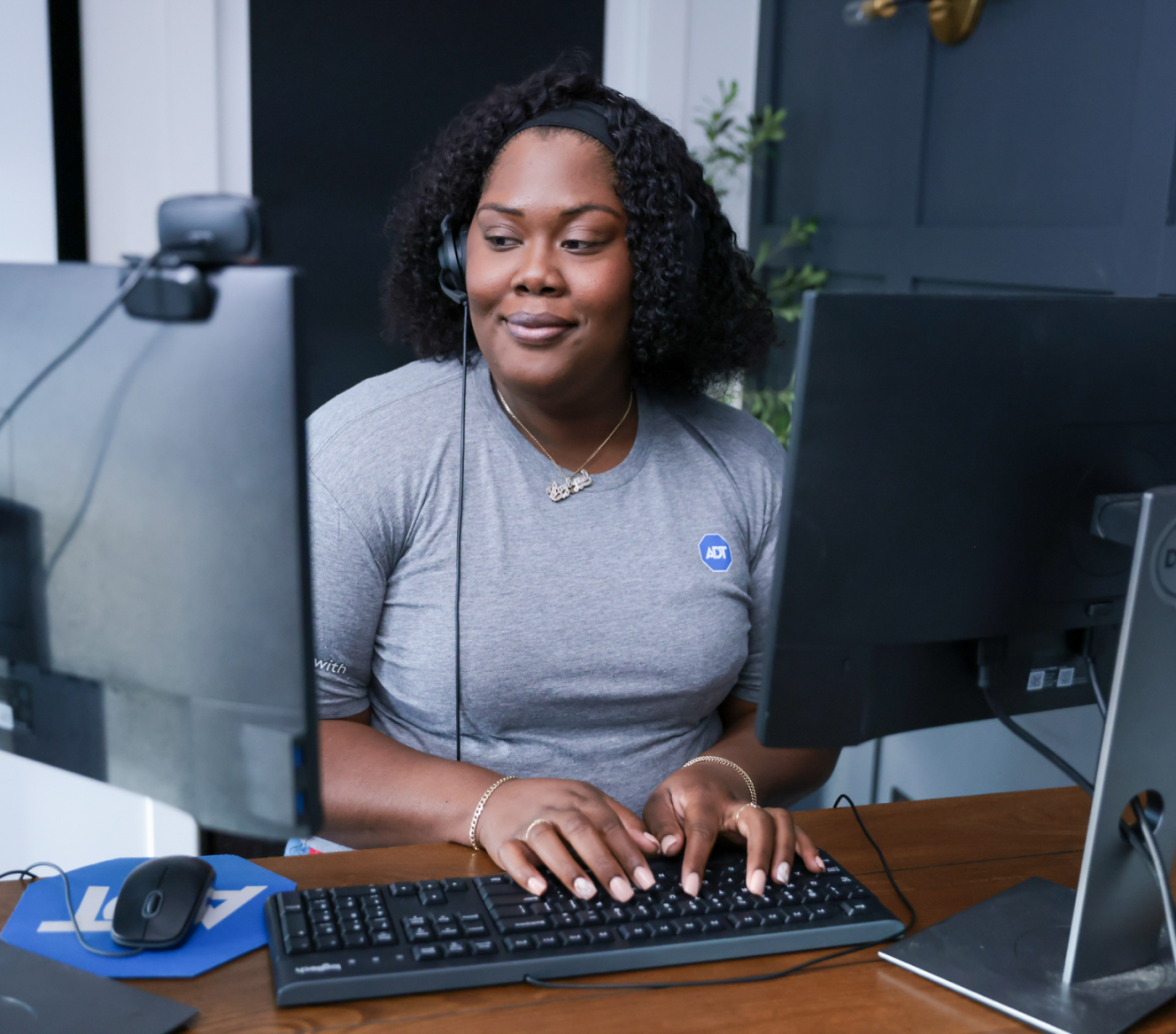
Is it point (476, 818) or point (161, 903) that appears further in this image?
point (476, 818)

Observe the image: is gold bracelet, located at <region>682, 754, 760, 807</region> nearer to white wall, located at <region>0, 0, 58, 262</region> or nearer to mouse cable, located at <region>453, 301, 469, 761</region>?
mouse cable, located at <region>453, 301, 469, 761</region>

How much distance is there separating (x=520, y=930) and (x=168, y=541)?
41 centimetres

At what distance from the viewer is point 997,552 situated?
84cm

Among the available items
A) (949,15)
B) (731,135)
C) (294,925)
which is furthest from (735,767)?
(731,135)

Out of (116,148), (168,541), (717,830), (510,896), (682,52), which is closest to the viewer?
(168,541)

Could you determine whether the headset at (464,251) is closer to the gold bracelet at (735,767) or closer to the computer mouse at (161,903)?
the gold bracelet at (735,767)

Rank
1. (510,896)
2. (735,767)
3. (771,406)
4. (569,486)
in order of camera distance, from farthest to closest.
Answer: (771,406) < (569,486) < (735,767) < (510,896)

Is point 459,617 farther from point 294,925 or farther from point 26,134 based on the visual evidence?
point 26,134

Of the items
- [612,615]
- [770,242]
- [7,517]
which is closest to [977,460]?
[612,615]

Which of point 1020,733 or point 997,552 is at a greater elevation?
point 997,552

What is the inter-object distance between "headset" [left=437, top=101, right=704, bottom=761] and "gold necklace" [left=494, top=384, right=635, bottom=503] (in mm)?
71

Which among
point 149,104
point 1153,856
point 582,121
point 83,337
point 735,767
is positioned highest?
point 149,104

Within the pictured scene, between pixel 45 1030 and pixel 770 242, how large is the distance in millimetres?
2554

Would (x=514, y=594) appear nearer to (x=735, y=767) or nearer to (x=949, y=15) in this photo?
(x=735, y=767)
